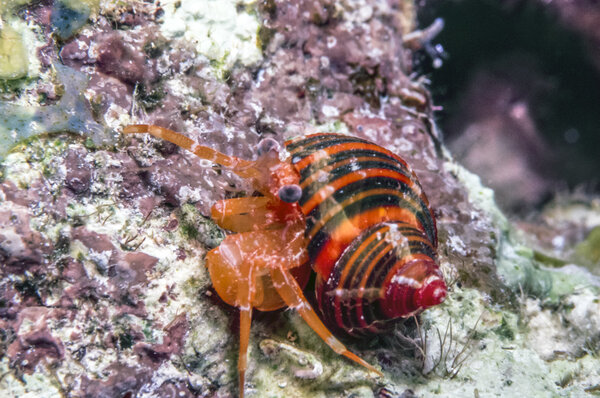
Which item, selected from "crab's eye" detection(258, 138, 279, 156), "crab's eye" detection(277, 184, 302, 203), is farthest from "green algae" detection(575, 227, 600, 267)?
"crab's eye" detection(258, 138, 279, 156)

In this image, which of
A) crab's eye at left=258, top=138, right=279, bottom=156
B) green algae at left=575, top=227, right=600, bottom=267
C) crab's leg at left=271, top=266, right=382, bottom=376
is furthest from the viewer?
green algae at left=575, top=227, right=600, bottom=267

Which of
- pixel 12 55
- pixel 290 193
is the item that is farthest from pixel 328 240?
pixel 12 55

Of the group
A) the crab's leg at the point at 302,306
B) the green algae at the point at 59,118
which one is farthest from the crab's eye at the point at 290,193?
the green algae at the point at 59,118

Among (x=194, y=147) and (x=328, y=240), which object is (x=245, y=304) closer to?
(x=328, y=240)

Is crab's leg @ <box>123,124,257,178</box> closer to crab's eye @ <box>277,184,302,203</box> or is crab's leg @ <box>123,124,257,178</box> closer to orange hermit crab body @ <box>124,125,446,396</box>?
orange hermit crab body @ <box>124,125,446,396</box>

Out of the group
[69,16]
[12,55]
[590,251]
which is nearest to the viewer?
[12,55]

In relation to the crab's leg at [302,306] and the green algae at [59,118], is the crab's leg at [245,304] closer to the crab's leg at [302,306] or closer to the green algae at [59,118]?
the crab's leg at [302,306]

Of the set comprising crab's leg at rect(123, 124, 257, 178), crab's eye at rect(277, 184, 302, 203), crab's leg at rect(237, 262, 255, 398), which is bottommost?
crab's leg at rect(237, 262, 255, 398)

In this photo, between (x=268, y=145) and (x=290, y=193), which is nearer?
(x=290, y=193)
